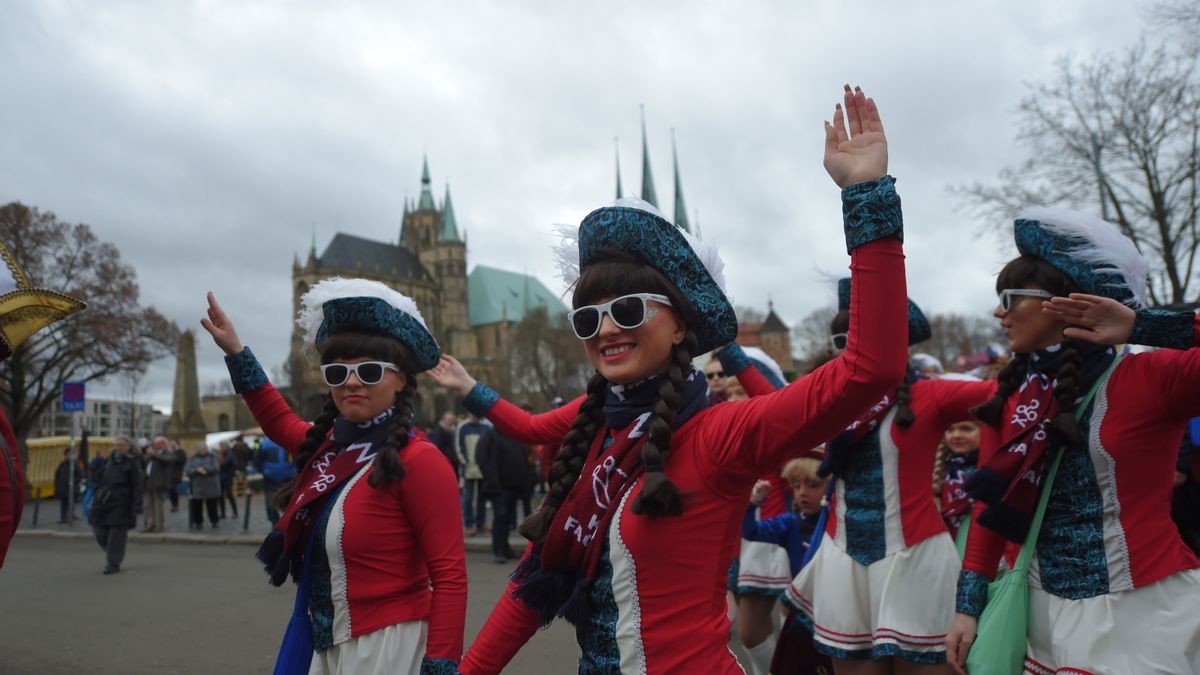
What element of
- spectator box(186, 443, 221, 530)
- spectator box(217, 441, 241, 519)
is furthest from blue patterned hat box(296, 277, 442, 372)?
spectator box(217, 441, 241, 519)

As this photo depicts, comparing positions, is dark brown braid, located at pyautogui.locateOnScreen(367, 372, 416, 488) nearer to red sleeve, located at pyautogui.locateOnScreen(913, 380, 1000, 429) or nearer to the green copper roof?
red sleeve, located at pyautogui.locateOnScreen(913, 380, 1000, 429)

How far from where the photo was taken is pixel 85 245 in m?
32.2

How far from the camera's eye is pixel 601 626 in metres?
2.09

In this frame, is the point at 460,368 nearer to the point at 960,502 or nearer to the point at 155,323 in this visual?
the point at 960,502

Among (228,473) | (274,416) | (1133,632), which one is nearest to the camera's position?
(1133,632)

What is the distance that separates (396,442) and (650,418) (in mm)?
1337

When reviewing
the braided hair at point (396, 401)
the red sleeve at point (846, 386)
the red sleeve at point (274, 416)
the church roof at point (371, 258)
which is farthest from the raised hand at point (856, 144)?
the church roof at point (371, 258)

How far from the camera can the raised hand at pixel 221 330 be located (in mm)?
3641

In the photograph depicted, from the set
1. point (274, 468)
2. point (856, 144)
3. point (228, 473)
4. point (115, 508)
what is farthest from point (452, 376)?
point (228, 473)

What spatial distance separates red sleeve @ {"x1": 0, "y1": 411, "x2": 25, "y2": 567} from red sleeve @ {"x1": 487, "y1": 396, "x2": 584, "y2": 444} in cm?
173

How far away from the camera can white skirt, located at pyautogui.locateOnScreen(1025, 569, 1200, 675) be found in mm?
2371

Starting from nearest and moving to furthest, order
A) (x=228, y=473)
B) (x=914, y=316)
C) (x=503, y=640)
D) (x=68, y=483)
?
(x=503, y=640) < (x=914, y=316) < (x=228, y=473) < (x=68, y=483)

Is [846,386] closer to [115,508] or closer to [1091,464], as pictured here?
[1091,464]

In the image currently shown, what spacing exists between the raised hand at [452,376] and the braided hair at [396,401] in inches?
12.7
